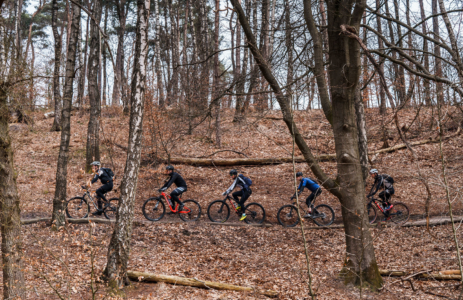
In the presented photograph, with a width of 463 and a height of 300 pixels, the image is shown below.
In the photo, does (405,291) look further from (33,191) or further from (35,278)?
(33,191)

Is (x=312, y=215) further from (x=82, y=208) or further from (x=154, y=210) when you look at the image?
(x=82, y=208)

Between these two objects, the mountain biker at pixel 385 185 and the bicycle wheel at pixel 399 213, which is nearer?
the mountain biker at pixel 385 185

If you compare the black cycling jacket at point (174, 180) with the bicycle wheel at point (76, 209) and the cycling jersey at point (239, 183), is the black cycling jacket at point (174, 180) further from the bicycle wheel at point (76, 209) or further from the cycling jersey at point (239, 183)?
the bicycle wheel at point (76, 209)

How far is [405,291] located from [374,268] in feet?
2.35

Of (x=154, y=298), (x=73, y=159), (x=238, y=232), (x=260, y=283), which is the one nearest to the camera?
(x=154, y=298)

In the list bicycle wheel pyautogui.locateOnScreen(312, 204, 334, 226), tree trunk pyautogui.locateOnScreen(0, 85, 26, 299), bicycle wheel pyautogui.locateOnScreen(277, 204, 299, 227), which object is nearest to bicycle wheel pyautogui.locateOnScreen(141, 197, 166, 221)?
bicycle wheel pyautogui.locateOnScreen(277, 204, 299, 227)

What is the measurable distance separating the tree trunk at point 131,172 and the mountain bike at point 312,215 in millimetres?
5777

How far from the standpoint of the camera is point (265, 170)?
1458 cm

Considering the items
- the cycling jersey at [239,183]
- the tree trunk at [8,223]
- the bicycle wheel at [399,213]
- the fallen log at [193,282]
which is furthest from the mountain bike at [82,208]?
the bicycle wheel at [399,213]

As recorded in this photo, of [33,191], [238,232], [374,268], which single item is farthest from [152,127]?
[374,268]

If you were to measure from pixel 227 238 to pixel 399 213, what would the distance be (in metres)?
5.81

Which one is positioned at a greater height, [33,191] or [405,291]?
[33,191]

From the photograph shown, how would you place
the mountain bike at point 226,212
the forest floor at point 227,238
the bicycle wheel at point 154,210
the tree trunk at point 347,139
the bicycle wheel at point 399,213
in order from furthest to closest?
the mountain bike at point 226,212 → the bicycle wheel at point 154,210 → the bicycle wheel at point 399,213 → the tree trunk at point 347,139 → the forest floor at point 227,238

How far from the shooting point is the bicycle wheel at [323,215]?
1053 cm
